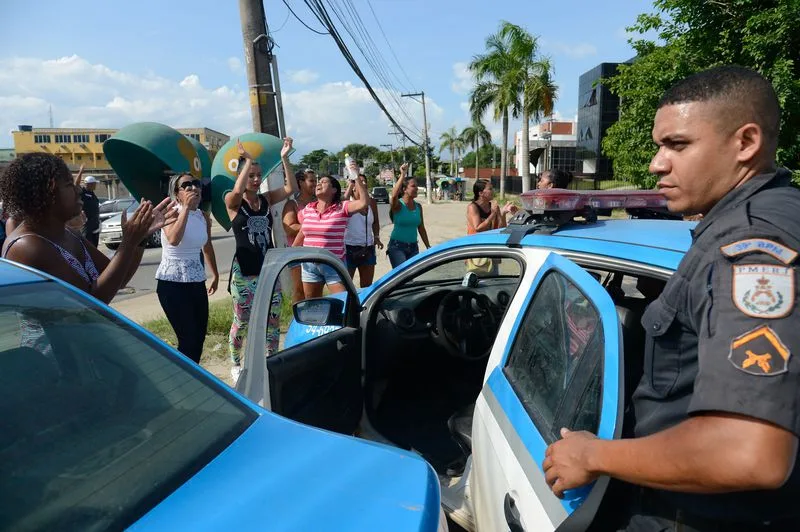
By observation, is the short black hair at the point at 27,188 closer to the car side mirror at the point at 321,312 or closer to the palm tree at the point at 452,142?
the car side mirror at the point at 321,312

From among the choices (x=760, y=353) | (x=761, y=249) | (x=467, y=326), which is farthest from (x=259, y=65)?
(x=760, y=353)

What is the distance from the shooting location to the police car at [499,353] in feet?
4.86

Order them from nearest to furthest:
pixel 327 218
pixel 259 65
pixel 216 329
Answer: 1. pixel 327 218
2. pixel 216 329
3. pixel 259 65

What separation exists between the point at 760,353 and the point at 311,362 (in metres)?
1.78

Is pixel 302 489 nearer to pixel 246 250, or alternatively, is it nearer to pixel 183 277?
pixel 183 277

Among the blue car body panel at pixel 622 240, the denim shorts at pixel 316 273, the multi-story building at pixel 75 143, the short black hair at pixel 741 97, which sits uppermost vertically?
the multi-story building at pixel 75 143

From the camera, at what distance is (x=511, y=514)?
5.15 feet

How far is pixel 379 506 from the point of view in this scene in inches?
51.6

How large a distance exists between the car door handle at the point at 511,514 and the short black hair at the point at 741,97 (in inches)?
43.8

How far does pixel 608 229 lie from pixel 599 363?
834mm

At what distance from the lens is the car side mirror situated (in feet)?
8.93

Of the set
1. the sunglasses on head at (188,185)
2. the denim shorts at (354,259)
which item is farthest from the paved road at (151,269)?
the sunglasses on head at (188,185)

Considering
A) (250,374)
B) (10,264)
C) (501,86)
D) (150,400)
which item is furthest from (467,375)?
(501,86)

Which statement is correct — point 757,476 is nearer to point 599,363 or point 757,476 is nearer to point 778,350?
point 778,350
